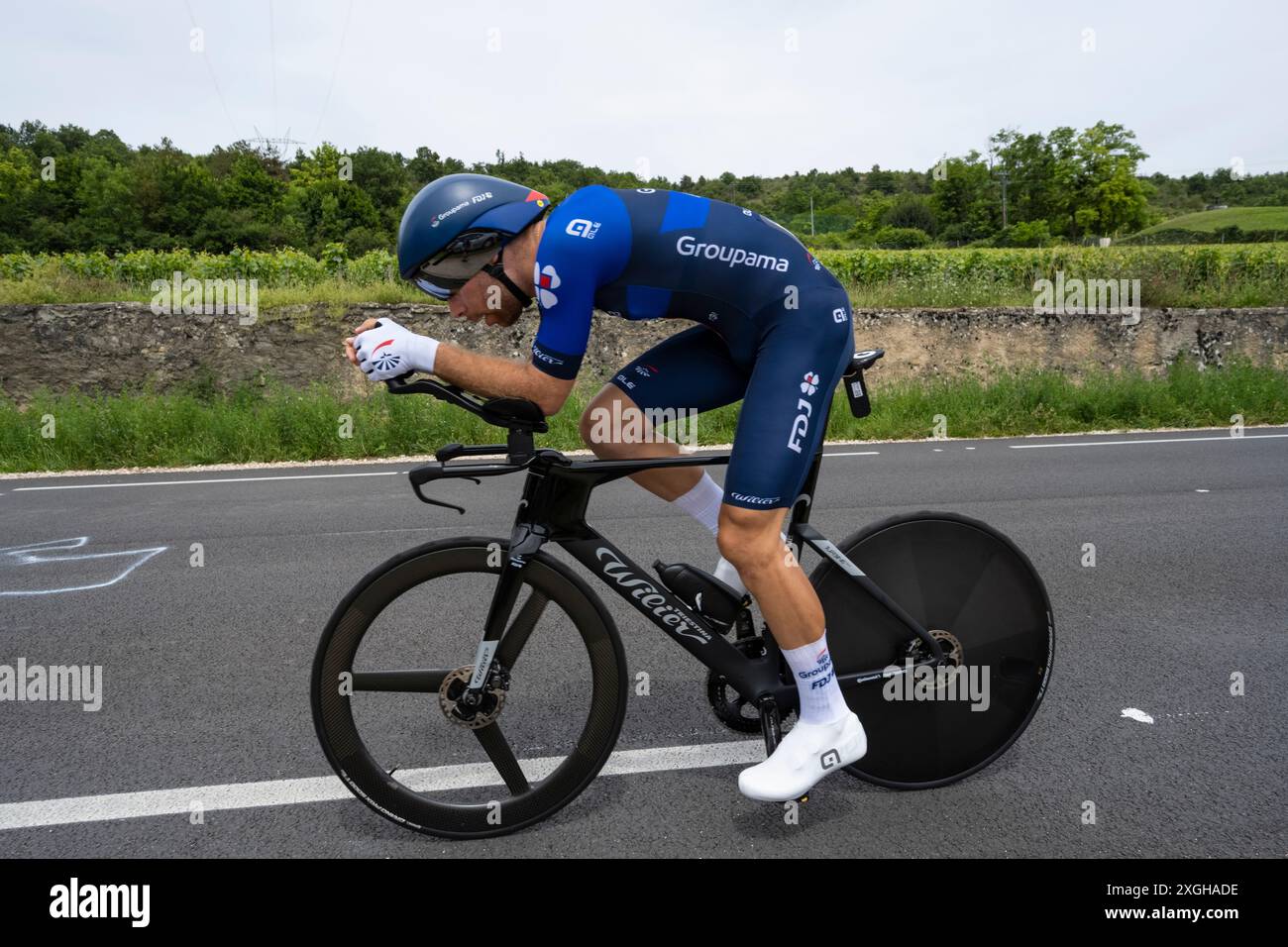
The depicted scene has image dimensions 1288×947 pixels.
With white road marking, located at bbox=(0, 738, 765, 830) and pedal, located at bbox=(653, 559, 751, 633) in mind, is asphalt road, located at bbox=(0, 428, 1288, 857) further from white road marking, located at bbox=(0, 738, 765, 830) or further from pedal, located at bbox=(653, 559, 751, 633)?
pedal, located at bbox=(653, 559, 751, 633)

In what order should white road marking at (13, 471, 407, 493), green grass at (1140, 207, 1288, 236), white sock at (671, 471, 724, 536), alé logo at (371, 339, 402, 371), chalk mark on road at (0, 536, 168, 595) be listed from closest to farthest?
1. alé logo at (371, 339, 402, 371)
2. white sock at (671, 471, 724, 536)
3. chalk mark on road at (0, 536, 168, 595)
4. white road marking at (13, 471, 407, 493)
5. green grass at (1140, 207, 1288, 236)

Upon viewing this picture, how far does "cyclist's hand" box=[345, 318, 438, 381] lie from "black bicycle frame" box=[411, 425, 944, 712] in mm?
272

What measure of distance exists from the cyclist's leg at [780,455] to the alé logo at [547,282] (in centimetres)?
58

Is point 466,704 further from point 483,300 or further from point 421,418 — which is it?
point 421,418

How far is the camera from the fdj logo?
2.10 metres

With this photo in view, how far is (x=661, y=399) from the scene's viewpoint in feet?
8.55

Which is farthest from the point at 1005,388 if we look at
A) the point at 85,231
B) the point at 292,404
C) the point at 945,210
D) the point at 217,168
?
the point at 945,210

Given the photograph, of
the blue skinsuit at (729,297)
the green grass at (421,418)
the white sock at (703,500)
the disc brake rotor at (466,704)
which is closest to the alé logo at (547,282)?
the blue skinsuit at (729,297)

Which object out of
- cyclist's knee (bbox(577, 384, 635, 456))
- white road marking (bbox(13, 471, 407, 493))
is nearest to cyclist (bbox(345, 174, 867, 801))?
cyclist's knee (bbox(577, 384, 635, 456))

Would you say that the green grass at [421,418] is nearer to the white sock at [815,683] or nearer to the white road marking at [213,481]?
the white road marking at [213,481]

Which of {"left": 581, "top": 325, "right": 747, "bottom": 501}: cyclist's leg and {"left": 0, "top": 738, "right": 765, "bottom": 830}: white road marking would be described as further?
{"left": 581, "top": 325, "right": 747, "bottom": 501}: cyclist's leg

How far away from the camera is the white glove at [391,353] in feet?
6.79

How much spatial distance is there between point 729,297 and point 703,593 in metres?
0.84

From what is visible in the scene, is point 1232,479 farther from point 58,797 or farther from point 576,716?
point 58,797
